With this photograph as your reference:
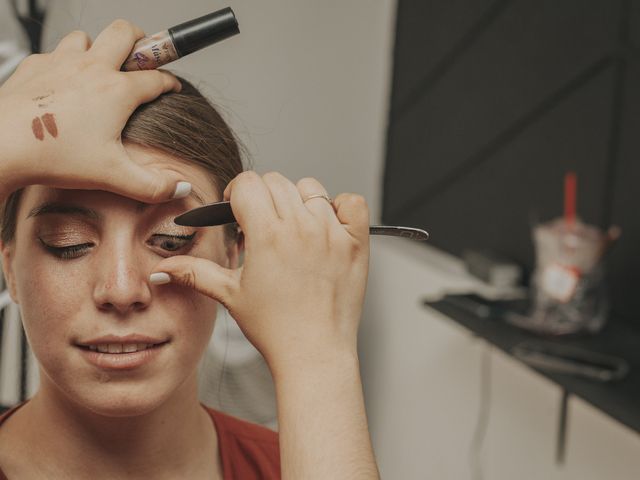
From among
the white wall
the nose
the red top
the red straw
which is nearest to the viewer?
the nose

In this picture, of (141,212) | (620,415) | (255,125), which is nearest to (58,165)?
(141,212)

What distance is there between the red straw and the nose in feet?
3.60

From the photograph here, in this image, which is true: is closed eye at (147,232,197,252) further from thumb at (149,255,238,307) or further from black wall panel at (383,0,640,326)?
black wall panel at (383,0,640,326)

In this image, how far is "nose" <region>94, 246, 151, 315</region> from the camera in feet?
2.35

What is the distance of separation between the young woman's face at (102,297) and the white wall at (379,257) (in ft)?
1.11

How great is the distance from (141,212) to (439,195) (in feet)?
5.55

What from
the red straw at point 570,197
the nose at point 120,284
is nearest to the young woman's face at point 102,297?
the nose at point 120,284

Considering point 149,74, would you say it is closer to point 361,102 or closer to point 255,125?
point 255,125

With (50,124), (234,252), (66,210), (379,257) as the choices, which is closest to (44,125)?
(50,124)

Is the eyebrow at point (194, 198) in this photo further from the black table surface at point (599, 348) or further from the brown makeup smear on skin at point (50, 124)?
the black table surface at point (599, 348)

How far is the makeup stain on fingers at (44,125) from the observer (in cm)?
60

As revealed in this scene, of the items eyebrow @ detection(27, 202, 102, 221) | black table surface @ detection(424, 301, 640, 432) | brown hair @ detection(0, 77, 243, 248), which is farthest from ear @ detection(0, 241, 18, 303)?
black table surface @ detection(424, 301, 640, 432)

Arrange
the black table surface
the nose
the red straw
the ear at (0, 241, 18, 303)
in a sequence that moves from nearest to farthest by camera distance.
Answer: the nose < the ear at (0, 241, 18, 303) < the black table surface < the red straw

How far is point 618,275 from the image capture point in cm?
158
